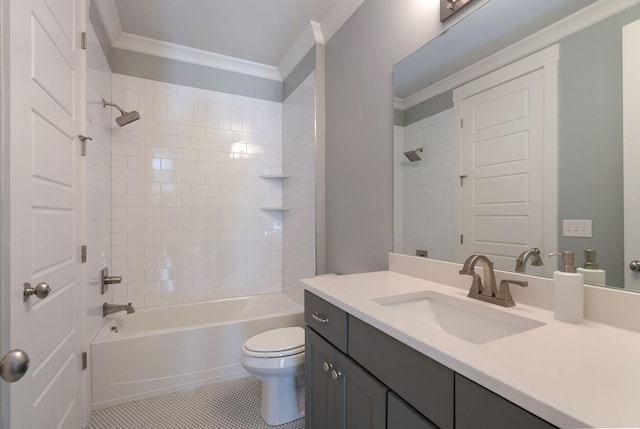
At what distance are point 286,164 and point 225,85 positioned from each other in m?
0.95

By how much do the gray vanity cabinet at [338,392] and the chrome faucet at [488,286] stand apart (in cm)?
50

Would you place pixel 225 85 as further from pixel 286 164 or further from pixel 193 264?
pixel 193 264

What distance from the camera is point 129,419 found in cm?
173

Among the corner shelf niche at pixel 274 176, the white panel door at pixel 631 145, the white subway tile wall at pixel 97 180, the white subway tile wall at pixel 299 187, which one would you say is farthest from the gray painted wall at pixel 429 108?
the white subway tile wall at pixel 97 180

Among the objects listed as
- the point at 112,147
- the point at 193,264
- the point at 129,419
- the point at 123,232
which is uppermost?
the point at 112,147

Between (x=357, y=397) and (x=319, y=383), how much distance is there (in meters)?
0.30

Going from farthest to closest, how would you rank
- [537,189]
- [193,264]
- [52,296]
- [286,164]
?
[286,164]
[193,264]
[52,296]
[537,189]

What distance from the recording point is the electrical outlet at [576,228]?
882mm

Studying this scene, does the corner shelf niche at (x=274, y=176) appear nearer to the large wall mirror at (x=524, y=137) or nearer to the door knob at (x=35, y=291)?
the large wall mirror at (x=524, y=137)

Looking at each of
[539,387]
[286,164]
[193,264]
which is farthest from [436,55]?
[193,264]

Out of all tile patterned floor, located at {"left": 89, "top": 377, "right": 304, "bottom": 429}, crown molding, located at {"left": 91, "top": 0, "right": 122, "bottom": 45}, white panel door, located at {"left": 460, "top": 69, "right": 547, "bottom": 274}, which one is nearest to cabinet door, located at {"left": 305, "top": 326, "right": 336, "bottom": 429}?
tile patterned floor, located at {"left": 89, "top": 377, "right": 304, "bottom": 429}

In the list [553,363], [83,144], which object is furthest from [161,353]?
[553,363]

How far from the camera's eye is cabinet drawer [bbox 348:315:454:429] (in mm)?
670

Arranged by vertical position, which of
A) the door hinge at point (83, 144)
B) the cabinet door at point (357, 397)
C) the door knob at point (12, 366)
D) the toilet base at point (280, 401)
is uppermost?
the door hinge at point (83, 144)
